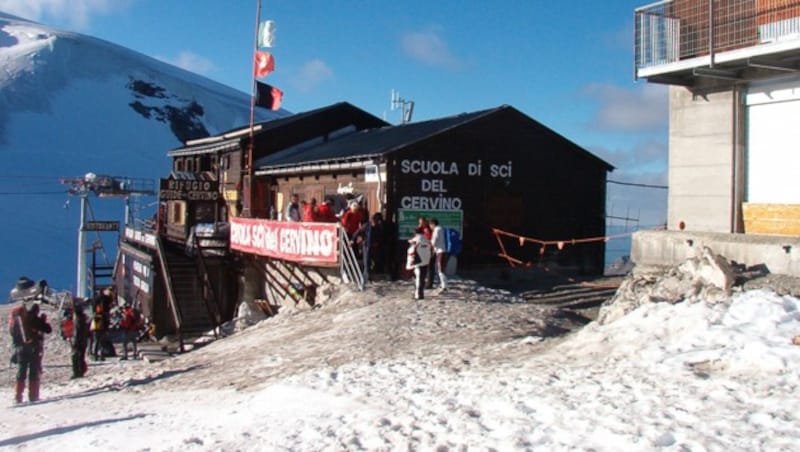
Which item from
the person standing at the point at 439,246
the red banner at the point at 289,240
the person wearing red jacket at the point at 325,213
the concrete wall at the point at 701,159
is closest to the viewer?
the concrete wall at the point at 701,159

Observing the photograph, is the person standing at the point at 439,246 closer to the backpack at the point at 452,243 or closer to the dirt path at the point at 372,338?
the dirt path at the point at 372,338

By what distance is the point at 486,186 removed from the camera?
71.5ft

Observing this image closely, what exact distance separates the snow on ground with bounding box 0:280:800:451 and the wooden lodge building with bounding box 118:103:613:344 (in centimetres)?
639

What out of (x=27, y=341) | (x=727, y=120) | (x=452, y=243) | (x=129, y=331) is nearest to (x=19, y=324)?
(x=27, y=341)

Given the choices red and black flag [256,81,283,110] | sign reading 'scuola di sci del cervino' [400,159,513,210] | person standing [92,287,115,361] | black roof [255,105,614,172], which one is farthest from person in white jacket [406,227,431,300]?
red and black flag [256,81,283,110]

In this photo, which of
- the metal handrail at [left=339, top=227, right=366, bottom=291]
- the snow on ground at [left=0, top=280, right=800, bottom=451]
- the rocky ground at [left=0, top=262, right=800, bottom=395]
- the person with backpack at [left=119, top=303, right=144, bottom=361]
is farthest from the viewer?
the person with backpack at [left=119, top=303, right=144, bottom=361]

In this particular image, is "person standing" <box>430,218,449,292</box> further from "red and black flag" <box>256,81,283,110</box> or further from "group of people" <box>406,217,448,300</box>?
"red and black flag" <box>256,81,283,110</box>

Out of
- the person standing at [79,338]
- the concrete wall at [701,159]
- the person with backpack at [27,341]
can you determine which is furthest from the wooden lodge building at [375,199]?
the concrete wall at [701,159]

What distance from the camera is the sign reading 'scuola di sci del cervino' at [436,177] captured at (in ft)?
65.9

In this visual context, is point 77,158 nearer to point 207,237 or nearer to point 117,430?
point 207,237

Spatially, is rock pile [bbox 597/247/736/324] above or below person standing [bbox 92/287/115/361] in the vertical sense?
above

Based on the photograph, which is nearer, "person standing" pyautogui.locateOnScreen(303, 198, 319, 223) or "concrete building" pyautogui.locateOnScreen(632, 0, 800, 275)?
"concrete building" pyautogui.locateOnScreen(632, 0, 800, 275)

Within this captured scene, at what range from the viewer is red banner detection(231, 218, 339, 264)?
17.7 m

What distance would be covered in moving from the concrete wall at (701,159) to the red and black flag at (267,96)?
17744mm
